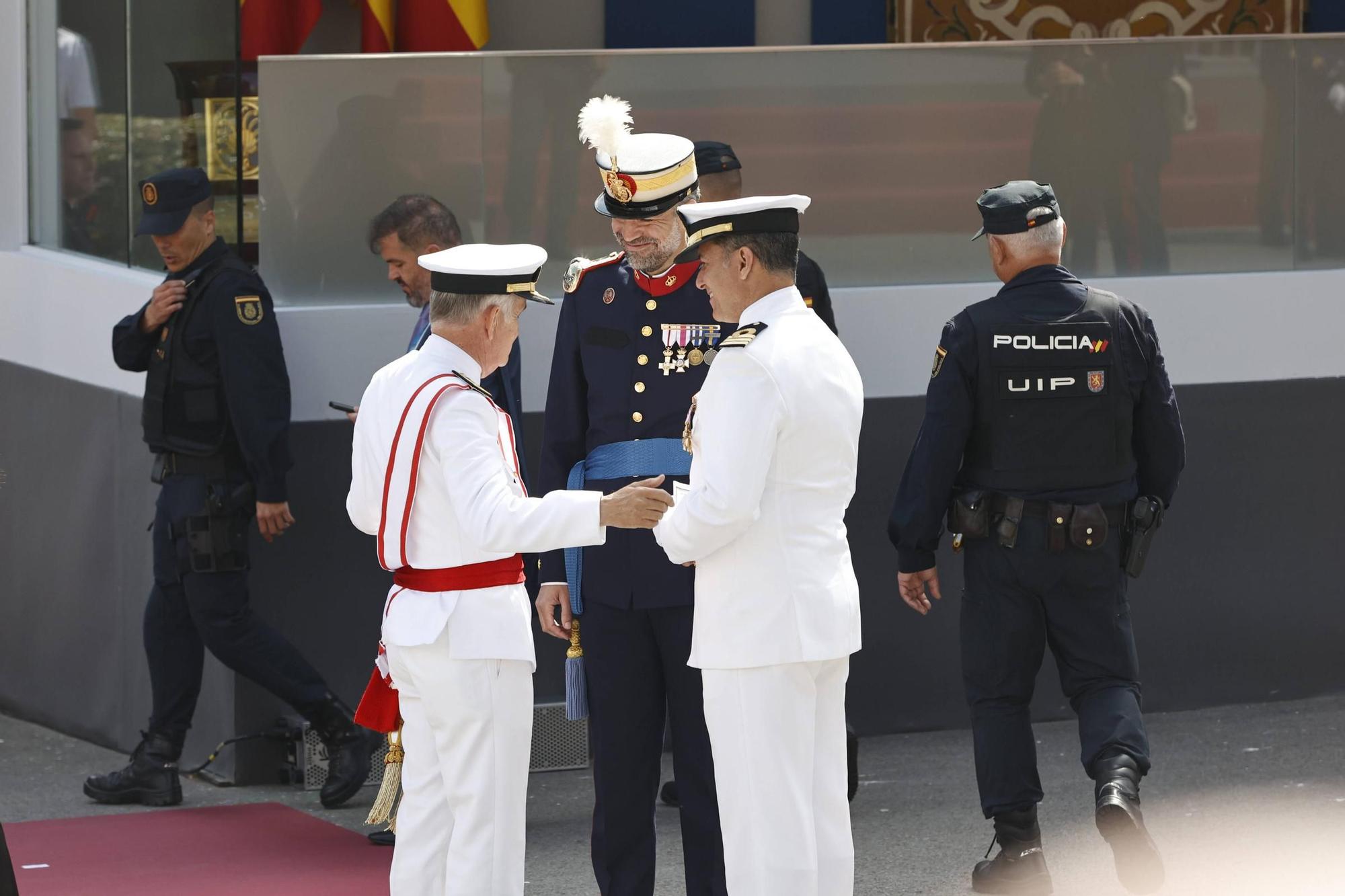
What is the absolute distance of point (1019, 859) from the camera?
5.05 m

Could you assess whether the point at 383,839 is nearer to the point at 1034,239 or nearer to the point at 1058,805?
the point at 1058,805

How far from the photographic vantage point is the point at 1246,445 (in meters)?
7.11

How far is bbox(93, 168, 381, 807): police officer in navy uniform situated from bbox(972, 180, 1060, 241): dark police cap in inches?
90.2

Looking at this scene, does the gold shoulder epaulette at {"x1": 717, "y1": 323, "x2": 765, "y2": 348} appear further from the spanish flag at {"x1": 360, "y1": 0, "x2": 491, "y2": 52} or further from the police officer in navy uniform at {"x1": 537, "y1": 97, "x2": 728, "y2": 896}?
the spanish flag at {"x1": 360, "y1": 0, "x2": 491, "y2": 52}

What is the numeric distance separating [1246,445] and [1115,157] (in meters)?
1.15

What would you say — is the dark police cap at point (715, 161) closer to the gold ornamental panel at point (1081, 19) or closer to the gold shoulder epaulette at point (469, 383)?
the gold shoulder epaulette at point (469, 383)

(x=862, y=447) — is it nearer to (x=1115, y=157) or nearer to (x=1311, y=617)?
(x=1115, y=157)

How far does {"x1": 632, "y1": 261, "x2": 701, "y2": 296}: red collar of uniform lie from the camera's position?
451 cm

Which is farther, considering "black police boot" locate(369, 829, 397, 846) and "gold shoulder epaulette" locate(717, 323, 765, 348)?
"black police boot" locate(369, 829, 397, 846)

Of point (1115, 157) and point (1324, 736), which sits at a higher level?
point (1115, 157)

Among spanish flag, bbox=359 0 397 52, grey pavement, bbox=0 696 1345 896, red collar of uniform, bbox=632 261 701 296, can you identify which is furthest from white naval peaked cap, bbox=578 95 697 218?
spanish flag, bbox=359 0 397 52

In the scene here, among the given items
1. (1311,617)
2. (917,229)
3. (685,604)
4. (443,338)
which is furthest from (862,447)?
(443,338)

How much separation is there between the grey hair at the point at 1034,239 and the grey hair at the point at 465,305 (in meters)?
1.57

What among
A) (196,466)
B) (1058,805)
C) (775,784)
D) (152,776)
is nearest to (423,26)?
(196,466)
